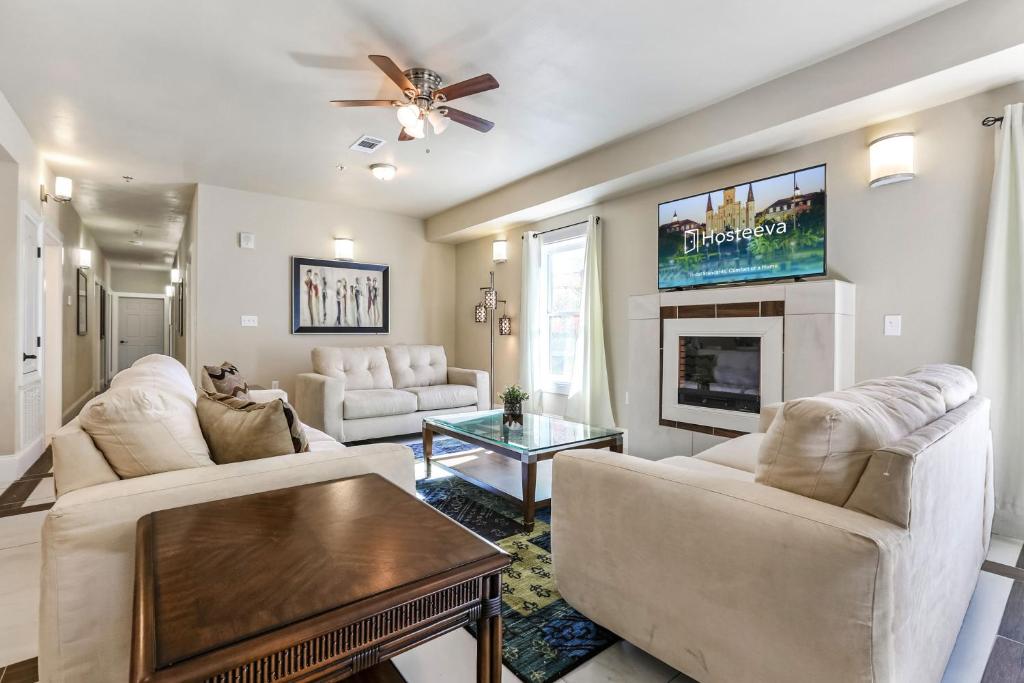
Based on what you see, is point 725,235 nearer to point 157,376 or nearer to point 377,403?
point 377,403

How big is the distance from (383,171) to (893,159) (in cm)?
361

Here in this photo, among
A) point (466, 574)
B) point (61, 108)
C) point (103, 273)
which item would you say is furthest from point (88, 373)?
point (466, 574)

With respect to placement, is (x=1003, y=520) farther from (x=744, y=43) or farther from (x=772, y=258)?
(x=744, y=43)

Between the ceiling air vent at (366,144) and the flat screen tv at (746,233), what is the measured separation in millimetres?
2309

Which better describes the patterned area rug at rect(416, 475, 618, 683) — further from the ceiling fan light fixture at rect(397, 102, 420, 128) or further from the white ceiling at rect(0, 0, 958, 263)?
the white ceiling at rect(0, 0, 958, 263)

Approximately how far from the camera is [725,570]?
121 cm

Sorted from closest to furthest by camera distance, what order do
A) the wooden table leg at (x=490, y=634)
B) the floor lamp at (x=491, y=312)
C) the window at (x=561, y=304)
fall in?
the wooden table leg at (x=490, y=634) → the window at (x=561, y=304) → the floor lamp at (x=491, y=312)

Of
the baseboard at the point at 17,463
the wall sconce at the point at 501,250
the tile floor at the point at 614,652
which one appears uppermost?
the wall sconce at the point at 501,250

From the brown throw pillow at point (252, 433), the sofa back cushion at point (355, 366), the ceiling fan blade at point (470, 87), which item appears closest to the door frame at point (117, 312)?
the sofa back cushion at point (355, 366)

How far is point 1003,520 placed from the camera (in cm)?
244

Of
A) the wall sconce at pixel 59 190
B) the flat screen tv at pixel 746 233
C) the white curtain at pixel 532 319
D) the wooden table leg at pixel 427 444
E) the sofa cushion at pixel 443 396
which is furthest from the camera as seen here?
the white curtain at pixel 532 319

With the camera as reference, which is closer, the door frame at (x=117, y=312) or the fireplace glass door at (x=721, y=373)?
the fireplace glass door at (x=721, y=373)

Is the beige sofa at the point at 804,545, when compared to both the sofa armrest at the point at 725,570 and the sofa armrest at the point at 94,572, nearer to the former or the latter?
the sofa armrest at the point at 725,570

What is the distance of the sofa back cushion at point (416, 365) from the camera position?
5.21 metres
